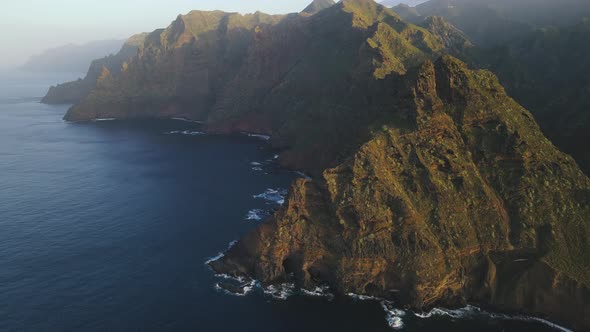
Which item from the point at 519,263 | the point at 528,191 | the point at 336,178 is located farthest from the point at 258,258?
the point at 528,191

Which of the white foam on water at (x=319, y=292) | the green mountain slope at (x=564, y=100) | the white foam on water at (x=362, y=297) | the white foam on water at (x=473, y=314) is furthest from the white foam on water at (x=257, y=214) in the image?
the green mountain slope at (x=564, y=100)

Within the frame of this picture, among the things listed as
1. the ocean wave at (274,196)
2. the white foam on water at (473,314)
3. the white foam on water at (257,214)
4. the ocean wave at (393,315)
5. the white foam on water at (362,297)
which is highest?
the ocean wave at (274,196)

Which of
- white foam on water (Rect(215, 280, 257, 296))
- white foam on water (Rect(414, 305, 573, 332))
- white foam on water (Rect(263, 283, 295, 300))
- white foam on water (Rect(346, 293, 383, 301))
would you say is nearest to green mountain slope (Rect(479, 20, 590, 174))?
white foam on water (Rect(414, 305, 573, 332))

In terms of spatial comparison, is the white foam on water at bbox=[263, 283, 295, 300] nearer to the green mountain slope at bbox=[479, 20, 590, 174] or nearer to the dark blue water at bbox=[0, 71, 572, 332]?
the dark blue water at bbox=[0, 71, 572, 332]

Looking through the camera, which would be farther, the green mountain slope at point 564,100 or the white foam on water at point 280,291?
the green mountain slope at point 564,100

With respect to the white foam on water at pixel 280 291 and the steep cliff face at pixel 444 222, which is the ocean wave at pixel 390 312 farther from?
the white foam on water at pixel 280 291

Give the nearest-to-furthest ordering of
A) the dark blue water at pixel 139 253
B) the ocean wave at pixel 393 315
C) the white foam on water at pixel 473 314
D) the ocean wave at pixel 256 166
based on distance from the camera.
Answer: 1. the ocean wave at pixel 393 315
2. the dark blue water at pixel 139 253
3. the white foam on water at pixel 473 314
4. the ocean wave at pixel 256 166
